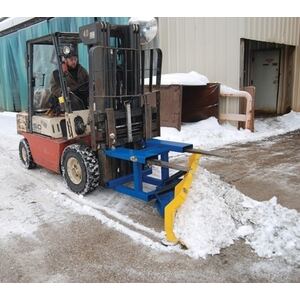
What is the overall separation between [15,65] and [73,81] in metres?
10.5

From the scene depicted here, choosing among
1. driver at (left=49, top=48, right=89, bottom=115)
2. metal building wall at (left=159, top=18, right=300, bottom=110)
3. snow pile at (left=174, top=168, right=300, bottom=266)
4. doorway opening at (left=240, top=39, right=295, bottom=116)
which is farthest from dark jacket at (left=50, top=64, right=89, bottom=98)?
doorway opening at (left=240, top=39, right=295, bottom=116)

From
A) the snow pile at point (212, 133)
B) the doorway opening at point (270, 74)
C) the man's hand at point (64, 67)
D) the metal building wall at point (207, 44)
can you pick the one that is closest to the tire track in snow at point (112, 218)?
the man's hand at point (64, 67)

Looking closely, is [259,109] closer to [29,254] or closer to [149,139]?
[149,139]

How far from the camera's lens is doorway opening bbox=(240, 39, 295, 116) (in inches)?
505

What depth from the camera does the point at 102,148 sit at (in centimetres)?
454

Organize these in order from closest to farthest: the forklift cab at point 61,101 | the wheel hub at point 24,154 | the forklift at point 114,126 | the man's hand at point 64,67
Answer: the forklift at point 114,126
the forklift cab at point 61,101
the man's hand at point 64,67
the wheel hub at point 24,154

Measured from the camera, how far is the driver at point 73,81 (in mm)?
4941

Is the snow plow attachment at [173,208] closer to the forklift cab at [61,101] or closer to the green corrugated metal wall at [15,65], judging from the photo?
the forklift cab at [61,101]

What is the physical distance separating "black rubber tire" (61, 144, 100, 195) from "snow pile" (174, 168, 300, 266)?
54.3 inches

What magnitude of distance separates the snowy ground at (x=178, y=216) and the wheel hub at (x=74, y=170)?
0.23 meters

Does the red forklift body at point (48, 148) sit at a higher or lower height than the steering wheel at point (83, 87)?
lower

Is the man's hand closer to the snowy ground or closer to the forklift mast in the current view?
the forklift mast

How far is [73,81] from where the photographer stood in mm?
5062

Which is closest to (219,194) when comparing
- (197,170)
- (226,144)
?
(197,170)
